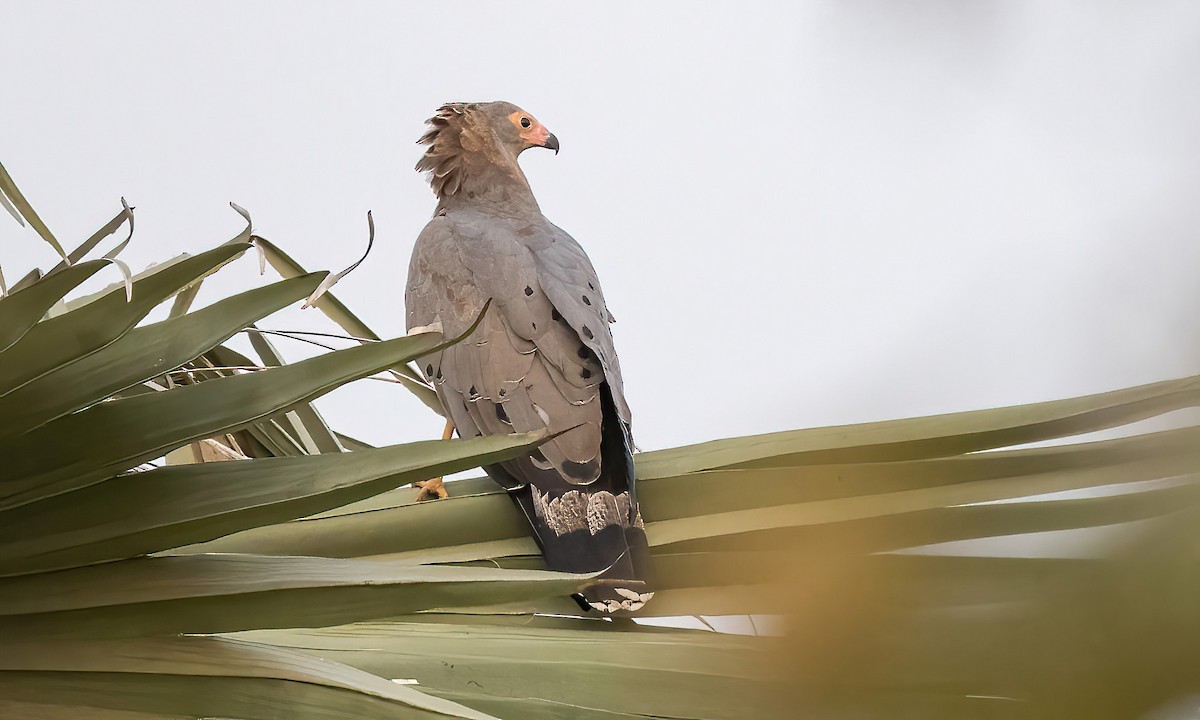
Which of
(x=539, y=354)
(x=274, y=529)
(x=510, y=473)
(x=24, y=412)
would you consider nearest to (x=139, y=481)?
(x=24, y=412)

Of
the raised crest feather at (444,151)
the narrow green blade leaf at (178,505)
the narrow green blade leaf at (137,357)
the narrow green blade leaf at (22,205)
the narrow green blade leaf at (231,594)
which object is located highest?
the raised crest feather at (444,151)

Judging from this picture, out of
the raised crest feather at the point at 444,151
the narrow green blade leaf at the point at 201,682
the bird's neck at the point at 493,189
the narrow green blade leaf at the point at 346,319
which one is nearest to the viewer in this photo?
the narrow green blade leaf at the point at 201,682

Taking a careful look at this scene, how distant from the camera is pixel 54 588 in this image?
0.66 meters

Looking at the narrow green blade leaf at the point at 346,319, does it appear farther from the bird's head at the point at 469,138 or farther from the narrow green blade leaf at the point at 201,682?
the narrow green blade leaf at the point at 201,682

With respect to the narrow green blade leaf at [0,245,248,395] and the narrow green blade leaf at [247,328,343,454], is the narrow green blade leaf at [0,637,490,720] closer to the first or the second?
the narrow green blade leaf at [0,245,248,395]

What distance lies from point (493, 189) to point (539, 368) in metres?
0.67

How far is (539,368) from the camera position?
1423mm

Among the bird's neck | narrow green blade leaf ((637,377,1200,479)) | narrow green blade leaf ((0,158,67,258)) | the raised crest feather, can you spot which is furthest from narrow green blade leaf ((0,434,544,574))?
the raised crest feather

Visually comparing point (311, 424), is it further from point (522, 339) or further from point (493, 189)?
point (493, 189)

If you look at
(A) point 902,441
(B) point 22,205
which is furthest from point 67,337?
(B) point 22,205

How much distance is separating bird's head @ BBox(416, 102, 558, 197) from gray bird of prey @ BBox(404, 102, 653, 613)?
68mm

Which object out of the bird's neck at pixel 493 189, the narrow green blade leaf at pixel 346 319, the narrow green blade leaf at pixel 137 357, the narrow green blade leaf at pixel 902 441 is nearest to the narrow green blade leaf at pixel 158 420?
the narrow green blade leaf at pixel 137 357

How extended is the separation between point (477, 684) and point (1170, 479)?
0.67 metres

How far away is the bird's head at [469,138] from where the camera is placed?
6.79 ft
